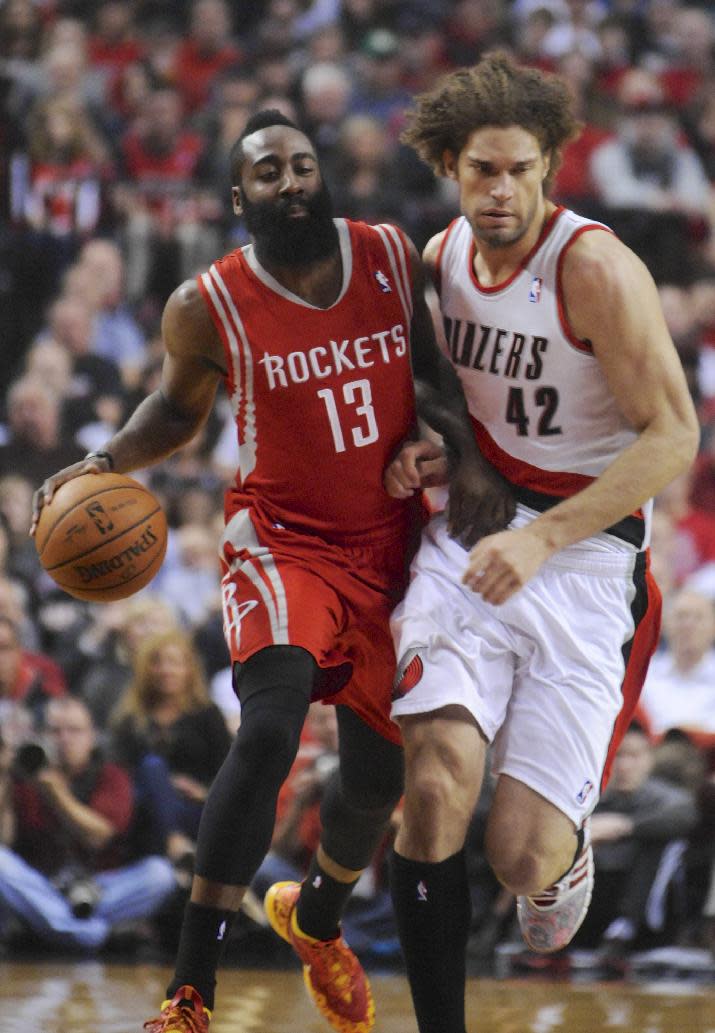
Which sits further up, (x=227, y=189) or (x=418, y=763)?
(x=227, y=189)

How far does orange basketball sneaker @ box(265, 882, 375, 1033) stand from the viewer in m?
4.45

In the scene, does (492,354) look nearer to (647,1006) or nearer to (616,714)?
(616,714)

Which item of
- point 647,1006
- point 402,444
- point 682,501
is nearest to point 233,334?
point 402,444

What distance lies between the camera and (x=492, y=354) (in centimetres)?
398

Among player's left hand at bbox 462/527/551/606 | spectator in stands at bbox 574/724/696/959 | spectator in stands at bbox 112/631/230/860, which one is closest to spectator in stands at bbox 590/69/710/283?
spectator in stands at bbox 574/724/696/959

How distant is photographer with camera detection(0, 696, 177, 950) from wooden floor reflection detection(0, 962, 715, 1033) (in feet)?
0.73

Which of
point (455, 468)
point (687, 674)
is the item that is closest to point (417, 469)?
point (455, 468)

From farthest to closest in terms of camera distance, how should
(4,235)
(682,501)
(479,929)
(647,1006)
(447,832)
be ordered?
(4,235) → (682,501) → (479,929) → (647,1006) → (447,832)

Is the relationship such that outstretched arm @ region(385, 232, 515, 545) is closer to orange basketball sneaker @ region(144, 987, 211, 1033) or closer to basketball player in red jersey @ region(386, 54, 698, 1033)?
basketball player in red jersey @ region(386, 54, 698, 1033)

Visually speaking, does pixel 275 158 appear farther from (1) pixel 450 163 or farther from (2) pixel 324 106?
(2) pixel 324 106

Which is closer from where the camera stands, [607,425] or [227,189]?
[607,425]

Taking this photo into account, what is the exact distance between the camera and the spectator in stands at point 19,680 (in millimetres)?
6809

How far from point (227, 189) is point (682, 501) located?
3.23 m

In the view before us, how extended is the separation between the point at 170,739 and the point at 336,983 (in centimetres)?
224
